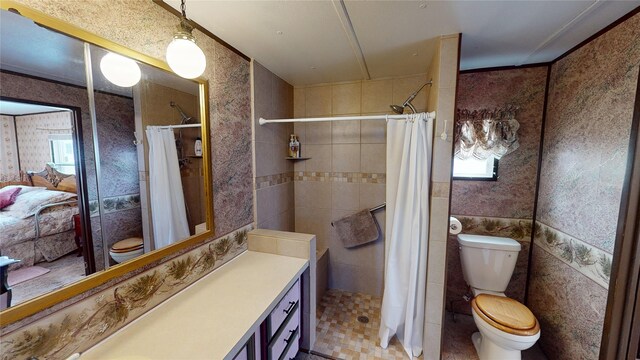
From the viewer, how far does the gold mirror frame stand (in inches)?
27.6

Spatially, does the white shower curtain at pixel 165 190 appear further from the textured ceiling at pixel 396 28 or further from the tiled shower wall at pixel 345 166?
the tiled shower wall at pixel 345 166

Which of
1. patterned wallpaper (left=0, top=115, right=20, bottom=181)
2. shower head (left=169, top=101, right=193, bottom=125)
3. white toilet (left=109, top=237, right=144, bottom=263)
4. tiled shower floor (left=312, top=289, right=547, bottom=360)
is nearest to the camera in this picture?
patterned wallpaper (left=0, top=115, right=20, bottom=181)

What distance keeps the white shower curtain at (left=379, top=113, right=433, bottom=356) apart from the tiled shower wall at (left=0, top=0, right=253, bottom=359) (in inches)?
43.9

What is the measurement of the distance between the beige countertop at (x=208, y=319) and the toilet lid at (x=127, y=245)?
1.03 ft

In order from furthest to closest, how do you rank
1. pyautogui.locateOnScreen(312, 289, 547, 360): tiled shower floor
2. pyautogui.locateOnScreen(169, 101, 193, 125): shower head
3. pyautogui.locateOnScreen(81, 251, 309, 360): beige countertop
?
pyautogui.locateOnScreen(312, 289, 547, 360): tiled shower floor
pyautogui.locateOnScreen(169, 101, 193, 125): shower head
pyautogui.locateOnScreen(81, 251, 309, 360): beige countertop

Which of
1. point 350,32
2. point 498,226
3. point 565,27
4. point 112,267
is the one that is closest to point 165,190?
point 112,267

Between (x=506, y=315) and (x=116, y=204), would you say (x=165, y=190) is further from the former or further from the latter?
(x=506, y=315)

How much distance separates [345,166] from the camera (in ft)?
7.72

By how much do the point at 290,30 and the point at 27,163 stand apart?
1299mm

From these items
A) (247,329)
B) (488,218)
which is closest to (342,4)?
(247,329)

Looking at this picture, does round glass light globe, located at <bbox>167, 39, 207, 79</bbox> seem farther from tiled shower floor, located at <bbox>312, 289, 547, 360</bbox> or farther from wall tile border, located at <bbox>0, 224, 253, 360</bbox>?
tiled shower floor, located at <bbox>312, 289, 547, 360</bbox>

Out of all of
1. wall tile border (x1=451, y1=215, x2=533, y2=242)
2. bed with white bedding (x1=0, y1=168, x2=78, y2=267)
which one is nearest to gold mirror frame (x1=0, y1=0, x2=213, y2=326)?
bed with white bedding (x1=0, y1=168, x2=78, y2=267)

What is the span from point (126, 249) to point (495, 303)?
2284 mm

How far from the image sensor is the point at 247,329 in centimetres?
95
